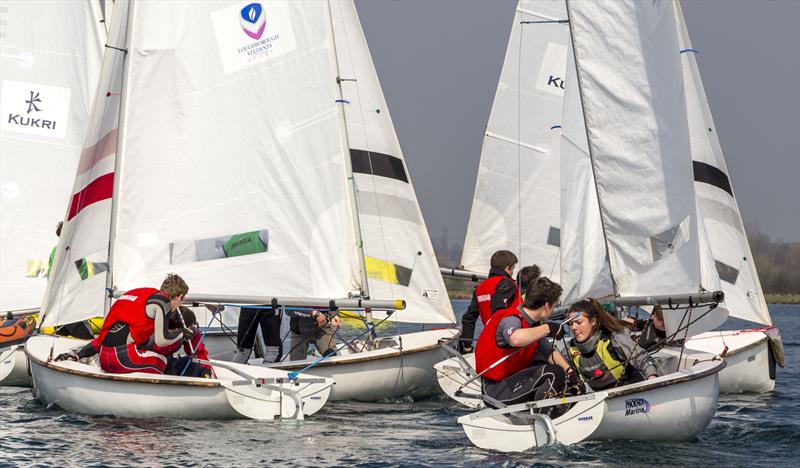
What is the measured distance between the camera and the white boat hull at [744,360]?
14.6 m

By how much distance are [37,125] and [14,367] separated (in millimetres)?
4376

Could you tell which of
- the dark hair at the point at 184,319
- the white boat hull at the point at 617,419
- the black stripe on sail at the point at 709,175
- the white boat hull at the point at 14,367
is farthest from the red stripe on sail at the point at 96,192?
the black stripe on sail at the point at 709,175

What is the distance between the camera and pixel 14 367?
600 inches

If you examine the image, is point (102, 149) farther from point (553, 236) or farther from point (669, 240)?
point (553, 236)

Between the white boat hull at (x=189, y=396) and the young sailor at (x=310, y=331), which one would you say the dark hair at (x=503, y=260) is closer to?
the young sailor at (x=310, y=331)

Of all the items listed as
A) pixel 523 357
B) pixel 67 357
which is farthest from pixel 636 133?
pixel 67 357

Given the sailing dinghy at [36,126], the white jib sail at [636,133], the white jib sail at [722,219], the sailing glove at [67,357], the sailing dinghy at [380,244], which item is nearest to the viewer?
the white jib sail at [636,133]

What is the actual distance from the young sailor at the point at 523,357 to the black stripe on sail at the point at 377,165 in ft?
21.9

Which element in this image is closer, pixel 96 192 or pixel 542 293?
pixel 542 293

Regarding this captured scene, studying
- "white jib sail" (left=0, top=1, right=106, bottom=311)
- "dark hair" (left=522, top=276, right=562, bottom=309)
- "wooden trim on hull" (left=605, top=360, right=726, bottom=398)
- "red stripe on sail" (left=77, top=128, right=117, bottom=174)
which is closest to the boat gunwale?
"red stripe on sail" (left=77, top=128, right=117, bottom=174)

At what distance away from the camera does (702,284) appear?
11.3 m

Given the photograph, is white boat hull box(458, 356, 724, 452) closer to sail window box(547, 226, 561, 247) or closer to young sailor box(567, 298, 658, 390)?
young sailor box(567, 298, 658, 390)

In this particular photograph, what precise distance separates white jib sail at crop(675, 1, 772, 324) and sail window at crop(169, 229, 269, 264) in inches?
230

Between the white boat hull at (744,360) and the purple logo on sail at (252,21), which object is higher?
the purple logo on sail at (252,21)
